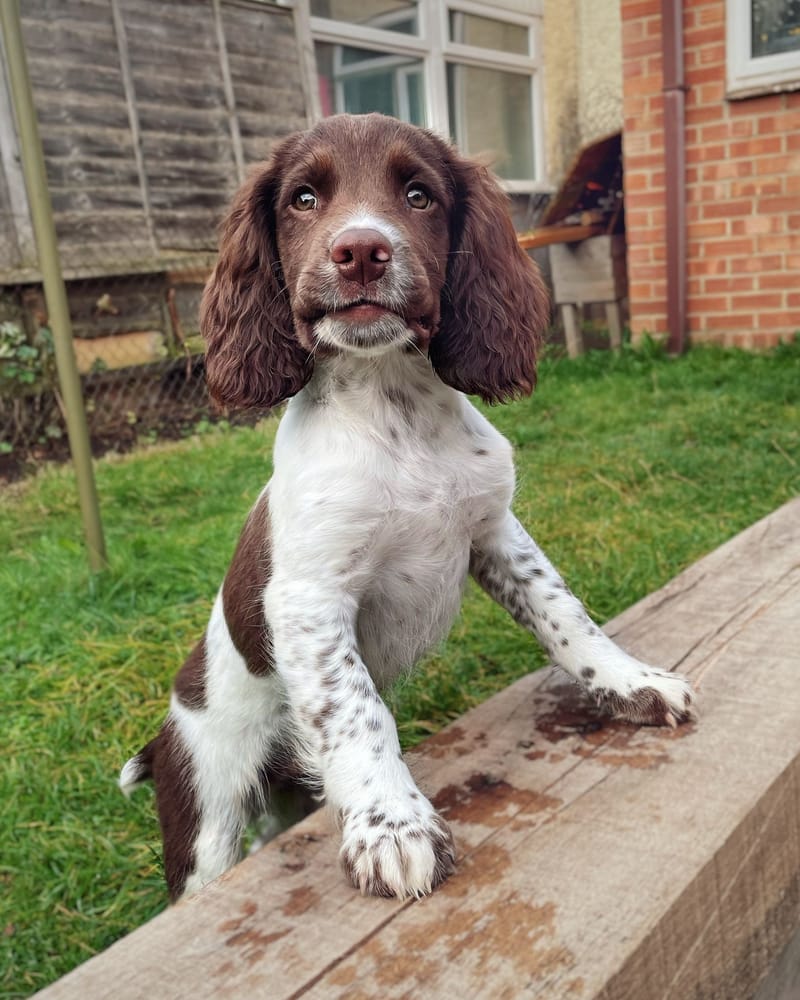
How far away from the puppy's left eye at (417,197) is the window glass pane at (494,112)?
6.11 meters

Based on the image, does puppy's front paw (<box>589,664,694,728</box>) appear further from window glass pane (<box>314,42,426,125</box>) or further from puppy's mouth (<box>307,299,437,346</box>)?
window glass pane (<box>314,42,426,125</box>)

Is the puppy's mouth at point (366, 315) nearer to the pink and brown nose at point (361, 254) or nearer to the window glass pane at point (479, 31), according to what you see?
the pink and brown nose at point (361, 254)

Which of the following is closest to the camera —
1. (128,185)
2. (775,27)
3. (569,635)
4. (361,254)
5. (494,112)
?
(361,254)

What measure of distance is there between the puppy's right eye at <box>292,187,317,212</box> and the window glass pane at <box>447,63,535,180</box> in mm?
6125

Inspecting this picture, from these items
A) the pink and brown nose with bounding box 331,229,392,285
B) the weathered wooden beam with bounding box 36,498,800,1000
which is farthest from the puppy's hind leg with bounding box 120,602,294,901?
the pink and brown nose with bounding box 331,229,392,285

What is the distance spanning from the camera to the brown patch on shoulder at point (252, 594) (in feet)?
5.28

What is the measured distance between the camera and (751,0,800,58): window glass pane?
19.8ft

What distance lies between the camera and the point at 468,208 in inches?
64.3

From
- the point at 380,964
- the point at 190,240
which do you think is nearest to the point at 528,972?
the point at 380,964

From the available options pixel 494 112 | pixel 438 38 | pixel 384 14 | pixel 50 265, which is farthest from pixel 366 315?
→ pixel 494 112

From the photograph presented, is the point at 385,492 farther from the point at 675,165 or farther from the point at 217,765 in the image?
the point at 675,165

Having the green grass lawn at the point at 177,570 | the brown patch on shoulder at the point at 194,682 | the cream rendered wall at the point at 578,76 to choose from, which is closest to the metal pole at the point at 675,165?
the green grass lawn at the point at 177,570

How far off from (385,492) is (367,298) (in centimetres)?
30

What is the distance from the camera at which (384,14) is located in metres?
7.56
